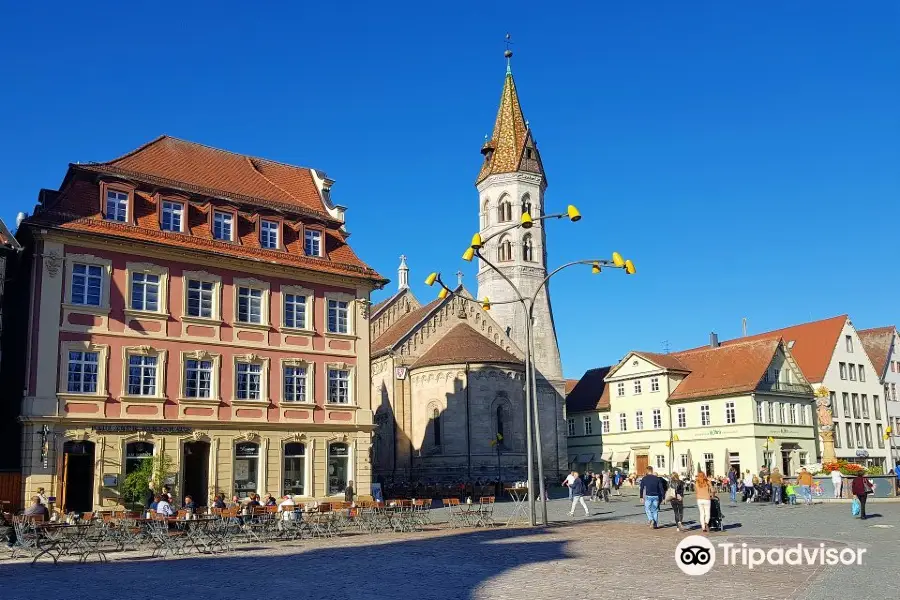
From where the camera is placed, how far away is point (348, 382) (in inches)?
1446

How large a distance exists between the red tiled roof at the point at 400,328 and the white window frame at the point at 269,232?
20772 millimetres

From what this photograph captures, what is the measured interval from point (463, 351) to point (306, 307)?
18.9m

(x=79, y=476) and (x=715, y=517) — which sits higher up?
(x=79, y=476)

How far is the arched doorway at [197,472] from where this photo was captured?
3200 centimetres

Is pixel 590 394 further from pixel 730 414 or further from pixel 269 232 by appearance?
pixel 269 232

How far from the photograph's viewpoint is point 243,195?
35656 millimetres

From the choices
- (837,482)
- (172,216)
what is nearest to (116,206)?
(172,216)

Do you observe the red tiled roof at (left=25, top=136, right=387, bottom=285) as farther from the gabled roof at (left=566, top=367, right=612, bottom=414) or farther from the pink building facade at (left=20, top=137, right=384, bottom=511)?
the gabled roof at (left=566, top=367, right=612, bottom=414)

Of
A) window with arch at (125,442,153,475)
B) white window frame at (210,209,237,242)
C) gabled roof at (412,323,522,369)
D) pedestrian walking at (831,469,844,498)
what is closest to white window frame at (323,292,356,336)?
white window frame at (210,209,237,242)

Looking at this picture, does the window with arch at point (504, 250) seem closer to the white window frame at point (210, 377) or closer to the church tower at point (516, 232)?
the church tower at point (516, 232)

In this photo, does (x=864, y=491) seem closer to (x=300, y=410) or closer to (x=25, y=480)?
(x=300, y=410)

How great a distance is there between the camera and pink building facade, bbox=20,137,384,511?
2967 cm

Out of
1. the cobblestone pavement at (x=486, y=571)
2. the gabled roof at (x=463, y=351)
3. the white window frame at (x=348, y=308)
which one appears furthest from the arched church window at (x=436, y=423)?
the cobblestone pavement at (x=486, y=571)

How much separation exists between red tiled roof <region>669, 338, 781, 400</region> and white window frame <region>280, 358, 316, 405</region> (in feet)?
106
